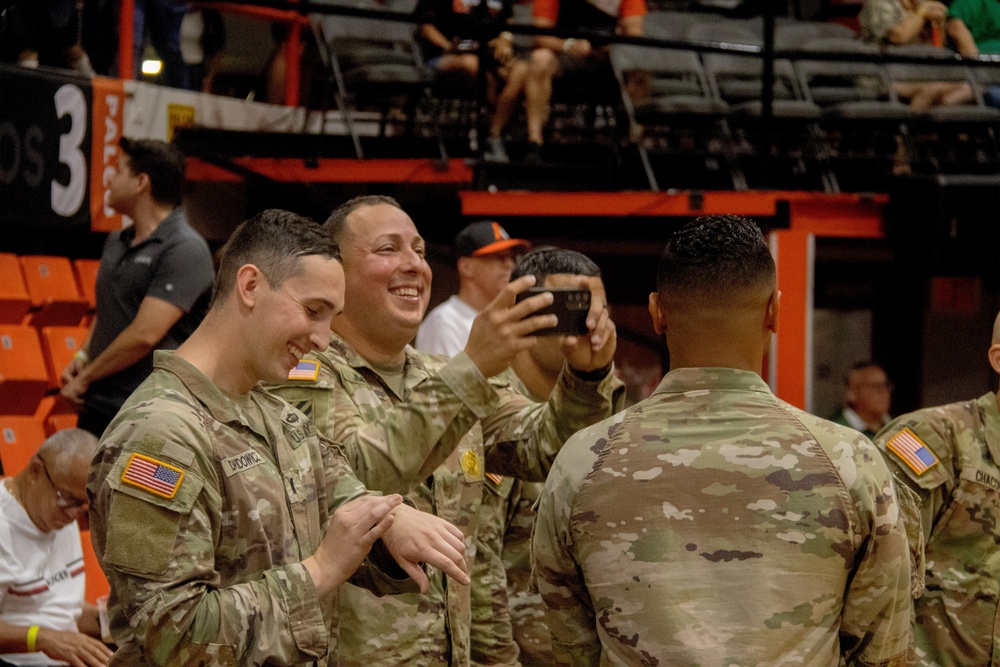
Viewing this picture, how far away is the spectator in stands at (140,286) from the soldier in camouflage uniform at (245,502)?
78.2 inches

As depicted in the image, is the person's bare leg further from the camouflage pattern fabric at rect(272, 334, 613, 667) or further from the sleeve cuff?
the sleeve cuff

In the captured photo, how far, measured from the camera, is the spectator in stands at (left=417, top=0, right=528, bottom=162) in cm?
638

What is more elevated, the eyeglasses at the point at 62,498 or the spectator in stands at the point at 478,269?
the spectator in stands at the point at 478,269

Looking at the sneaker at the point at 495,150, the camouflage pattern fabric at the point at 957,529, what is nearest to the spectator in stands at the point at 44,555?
the camouflage pattern fabric at the point at 957,529

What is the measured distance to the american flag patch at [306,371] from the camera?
246 centimetres

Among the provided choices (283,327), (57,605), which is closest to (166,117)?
(57,605)

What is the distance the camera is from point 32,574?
3357mm

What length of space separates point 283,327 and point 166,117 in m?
4.52

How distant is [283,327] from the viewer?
205 cm

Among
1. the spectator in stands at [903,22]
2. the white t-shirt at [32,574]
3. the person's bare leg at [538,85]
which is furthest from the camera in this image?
the spectator in stands at [903,22]

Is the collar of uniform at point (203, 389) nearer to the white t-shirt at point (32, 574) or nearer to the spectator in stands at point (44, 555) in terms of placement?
the spectator in stands at point (44, 555)

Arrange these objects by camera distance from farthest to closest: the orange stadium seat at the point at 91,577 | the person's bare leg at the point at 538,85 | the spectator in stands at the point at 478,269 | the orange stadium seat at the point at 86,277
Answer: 1. the person's bare leg at the point at 538,85
2. the orange stadium seat at the point at 86,277
3. the spectator in stands at the point at 478,269
4. the orange stadium seat at the point at 91,577

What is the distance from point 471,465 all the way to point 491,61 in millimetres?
3988

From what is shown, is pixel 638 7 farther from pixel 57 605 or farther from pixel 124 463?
pixel 124 463
